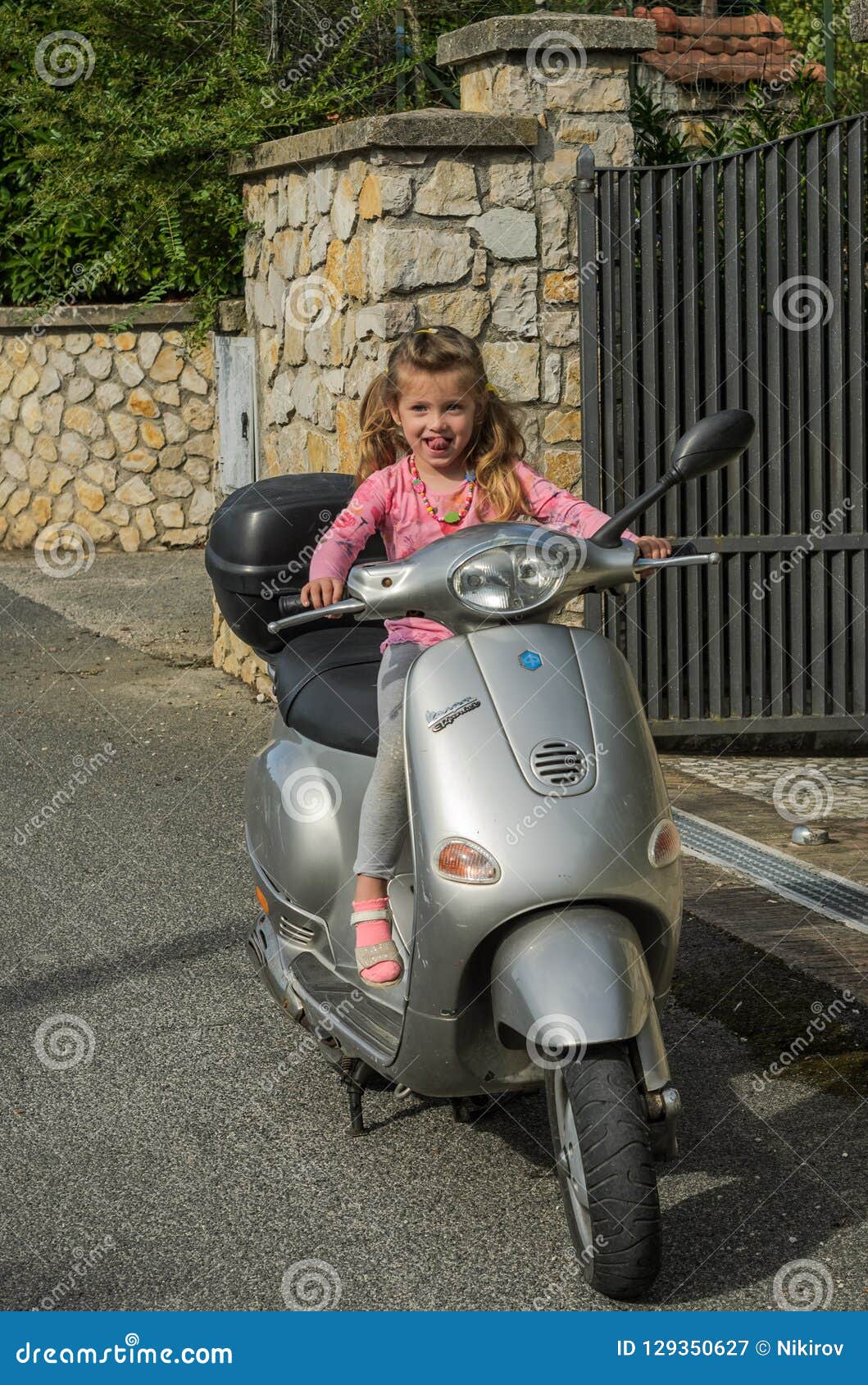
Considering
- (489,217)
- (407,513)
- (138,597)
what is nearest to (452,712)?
(407,513)

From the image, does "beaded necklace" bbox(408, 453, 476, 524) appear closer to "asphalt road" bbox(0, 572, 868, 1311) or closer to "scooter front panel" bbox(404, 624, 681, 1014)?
"scooter front panel" bbox(404, 624, 681, 1014)

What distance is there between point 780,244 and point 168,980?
3.96 meters

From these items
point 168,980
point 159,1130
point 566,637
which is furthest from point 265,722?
point 566,637

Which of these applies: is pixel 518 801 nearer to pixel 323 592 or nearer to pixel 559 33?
pixel 323 592

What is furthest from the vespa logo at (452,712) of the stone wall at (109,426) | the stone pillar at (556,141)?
the stone wall at (109,426)

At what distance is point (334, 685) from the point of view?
3664 mm

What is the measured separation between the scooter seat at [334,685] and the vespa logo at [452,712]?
1.19 ft

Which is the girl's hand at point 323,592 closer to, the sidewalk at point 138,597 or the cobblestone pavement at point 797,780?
the cobblestone pavement at point 797,780

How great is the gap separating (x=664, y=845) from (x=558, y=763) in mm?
265

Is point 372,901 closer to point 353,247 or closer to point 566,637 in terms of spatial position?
point 566,637

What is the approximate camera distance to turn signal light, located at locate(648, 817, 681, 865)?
9.82ft

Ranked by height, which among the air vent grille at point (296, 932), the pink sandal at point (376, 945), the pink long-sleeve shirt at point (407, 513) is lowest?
the air vent grille at point (296, 932)

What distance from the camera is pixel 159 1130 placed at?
3611mm

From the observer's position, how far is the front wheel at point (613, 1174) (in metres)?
2.78
